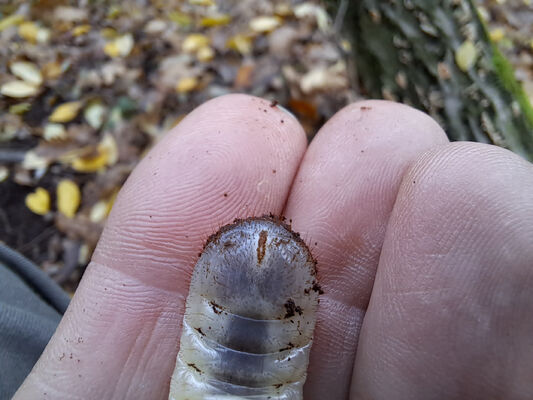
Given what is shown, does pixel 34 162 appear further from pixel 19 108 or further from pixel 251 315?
pixel 251 315

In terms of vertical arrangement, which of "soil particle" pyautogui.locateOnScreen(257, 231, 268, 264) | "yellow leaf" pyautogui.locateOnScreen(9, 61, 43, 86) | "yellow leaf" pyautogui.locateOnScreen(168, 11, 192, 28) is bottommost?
"yellow leaf" pyautogui.locateOnScreen(9, 61, 43, 86)

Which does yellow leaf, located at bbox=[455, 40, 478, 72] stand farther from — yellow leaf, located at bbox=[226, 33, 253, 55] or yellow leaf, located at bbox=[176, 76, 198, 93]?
yellow leaf, located at bbox=[176, 76, 198, 93]

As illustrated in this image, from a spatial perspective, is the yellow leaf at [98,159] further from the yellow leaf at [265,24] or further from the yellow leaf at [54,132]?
the yellow leaf at [265,24]

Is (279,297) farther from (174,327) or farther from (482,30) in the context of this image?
Result: (482,30)

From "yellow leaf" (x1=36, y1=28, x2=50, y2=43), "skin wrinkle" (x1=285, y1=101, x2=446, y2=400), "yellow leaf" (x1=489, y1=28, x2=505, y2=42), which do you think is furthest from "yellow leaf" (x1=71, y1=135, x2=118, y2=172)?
"yellow leaf" (x1=489, y1=28, x2=505, y2=42)

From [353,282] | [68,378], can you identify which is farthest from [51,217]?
[353,282]

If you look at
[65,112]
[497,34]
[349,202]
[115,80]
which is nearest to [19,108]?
[65,112]

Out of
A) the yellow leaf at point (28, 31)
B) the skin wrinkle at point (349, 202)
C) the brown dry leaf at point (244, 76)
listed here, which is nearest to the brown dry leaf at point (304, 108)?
the brown dry leaf at point (244, 76)
